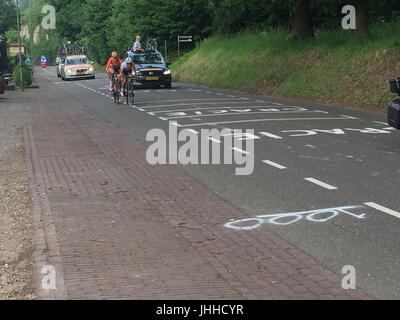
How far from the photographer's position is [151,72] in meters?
36.4

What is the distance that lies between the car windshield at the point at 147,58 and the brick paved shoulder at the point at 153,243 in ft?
83.9

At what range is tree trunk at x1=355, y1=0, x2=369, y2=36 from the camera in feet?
93.1

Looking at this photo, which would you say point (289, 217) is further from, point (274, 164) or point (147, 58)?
point (147, 58)

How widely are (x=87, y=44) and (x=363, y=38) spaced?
75992mm

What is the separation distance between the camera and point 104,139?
15773 millimetres

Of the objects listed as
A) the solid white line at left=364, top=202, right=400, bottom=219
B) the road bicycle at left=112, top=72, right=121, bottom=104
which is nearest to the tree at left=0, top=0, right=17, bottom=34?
the road bicycle at left=112, top=72, right=121, bottom=104

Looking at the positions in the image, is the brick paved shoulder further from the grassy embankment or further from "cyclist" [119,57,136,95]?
the grassy embankment

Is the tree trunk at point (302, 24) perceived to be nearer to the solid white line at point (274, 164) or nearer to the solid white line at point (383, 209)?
the solid white line at point (274, 164)

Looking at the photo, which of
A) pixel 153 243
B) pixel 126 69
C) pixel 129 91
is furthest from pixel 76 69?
pixel 153 243

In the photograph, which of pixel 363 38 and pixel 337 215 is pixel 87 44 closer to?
pixel 363 38

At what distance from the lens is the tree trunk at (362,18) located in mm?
28375

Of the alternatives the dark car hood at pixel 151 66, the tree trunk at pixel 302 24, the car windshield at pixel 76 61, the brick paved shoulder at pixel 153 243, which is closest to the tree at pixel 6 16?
the car windshield at pixel 76 61

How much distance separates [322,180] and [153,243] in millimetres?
4059

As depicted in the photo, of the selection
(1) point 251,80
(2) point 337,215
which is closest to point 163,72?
(1) point 251,80
